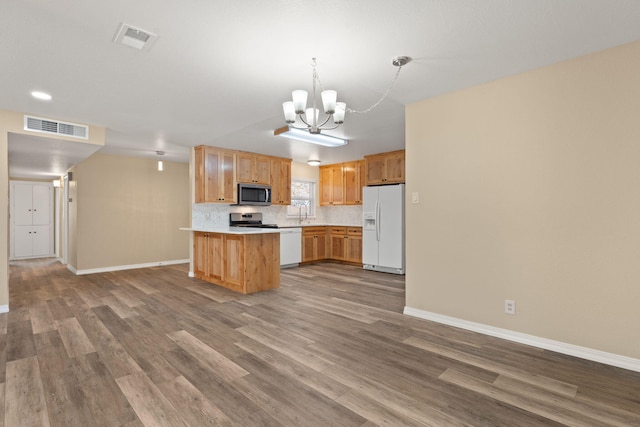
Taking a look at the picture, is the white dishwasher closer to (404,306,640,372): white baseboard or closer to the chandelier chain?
the chandelier chain

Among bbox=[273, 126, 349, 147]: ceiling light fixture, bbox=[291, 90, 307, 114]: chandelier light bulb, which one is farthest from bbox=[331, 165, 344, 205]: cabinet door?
bbox=[291, 90, 307, 114]: chandelier light bulb

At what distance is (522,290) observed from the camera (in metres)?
2.81

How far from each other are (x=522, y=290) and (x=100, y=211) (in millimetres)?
7271

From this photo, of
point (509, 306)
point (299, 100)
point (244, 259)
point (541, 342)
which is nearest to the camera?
point (299, 100)

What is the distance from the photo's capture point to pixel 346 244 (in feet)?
24.3

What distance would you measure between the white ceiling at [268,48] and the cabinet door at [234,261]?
192 centimetres

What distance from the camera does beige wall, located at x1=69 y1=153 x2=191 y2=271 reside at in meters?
6.21

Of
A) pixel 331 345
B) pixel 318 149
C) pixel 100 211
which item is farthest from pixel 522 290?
pixel 100 211

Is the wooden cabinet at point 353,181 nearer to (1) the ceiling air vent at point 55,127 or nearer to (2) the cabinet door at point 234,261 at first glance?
(2) the cabinet door at point 234,261

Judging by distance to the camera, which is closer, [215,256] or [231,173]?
[215,256]

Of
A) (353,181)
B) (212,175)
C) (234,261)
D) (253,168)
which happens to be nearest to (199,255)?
(234,261)

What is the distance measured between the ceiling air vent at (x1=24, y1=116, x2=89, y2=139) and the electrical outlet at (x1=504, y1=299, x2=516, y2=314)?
18.3ft

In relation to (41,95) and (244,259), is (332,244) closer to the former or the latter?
(244,259)

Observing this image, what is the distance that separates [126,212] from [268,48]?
586 centimetres
